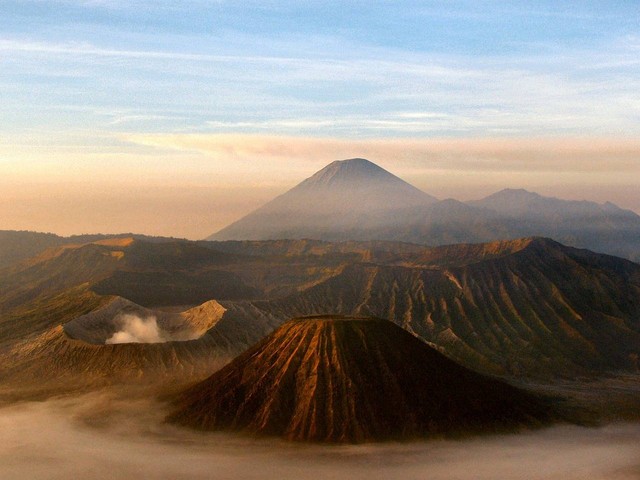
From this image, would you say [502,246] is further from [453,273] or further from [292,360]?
[292,360]

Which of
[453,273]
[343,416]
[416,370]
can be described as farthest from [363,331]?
[453,273]

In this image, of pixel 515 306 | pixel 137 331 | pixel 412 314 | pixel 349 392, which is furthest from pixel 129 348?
pixel 515 306

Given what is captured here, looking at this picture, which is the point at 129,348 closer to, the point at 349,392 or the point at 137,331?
the point at 137,331

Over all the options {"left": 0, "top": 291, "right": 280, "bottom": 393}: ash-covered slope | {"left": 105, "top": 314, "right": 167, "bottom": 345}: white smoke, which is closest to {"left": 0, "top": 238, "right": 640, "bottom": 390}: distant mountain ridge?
{"left": 0, "top": 291, "right": 280, "bottom": 393}: ash-covered slope

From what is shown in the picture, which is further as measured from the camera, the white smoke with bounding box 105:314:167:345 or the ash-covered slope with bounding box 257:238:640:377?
the ash-covered slope with bounding box 257:238:640:377

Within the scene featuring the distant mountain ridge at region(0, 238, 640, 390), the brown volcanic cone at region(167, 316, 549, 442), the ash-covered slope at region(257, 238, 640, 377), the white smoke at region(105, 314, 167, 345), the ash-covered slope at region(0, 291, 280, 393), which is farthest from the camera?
the ash-covered slope at region(257, 238, 640, 377)

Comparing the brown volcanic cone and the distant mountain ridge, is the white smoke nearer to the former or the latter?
the distant mountain ridge
